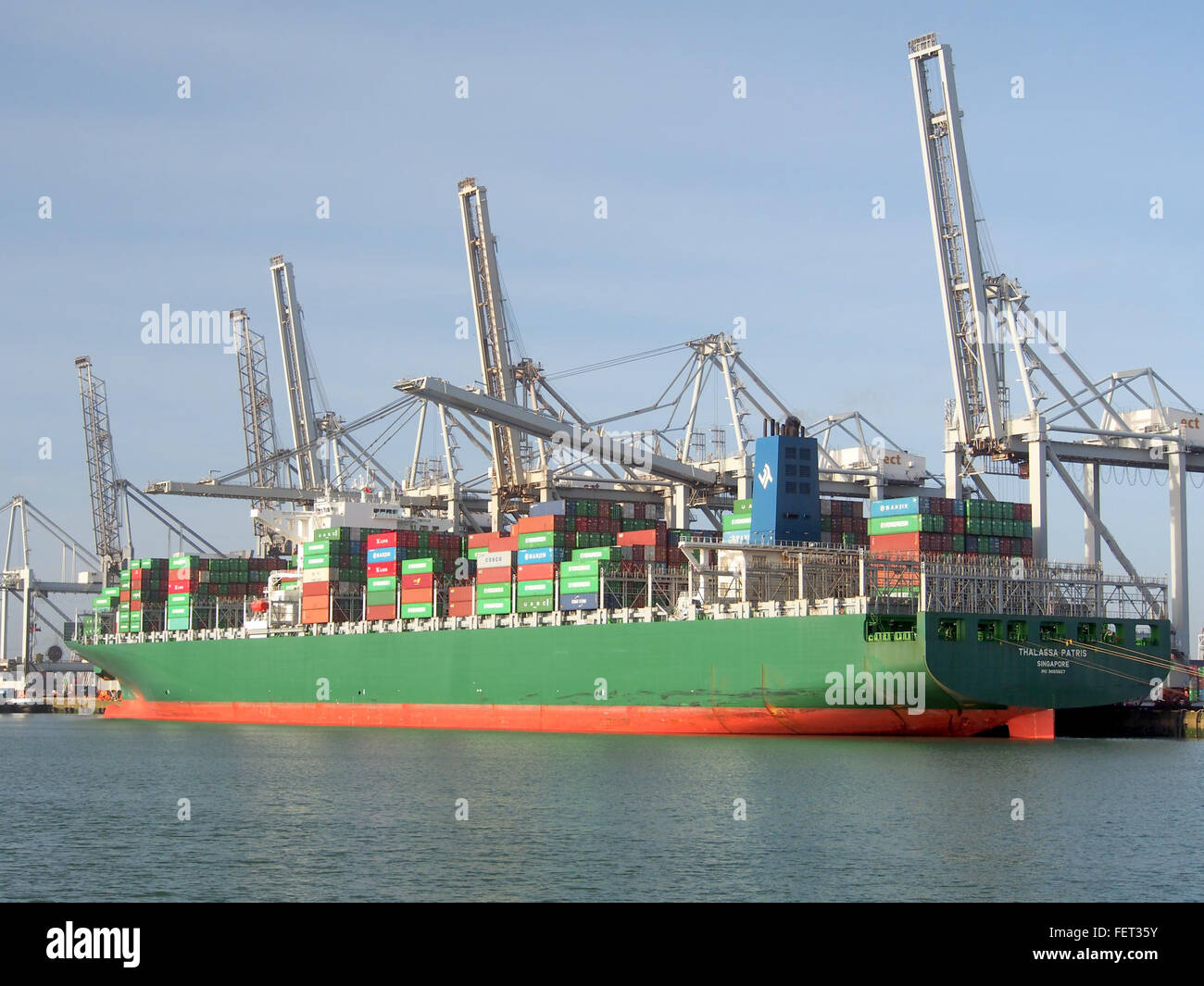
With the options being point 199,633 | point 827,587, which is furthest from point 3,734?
point 827,587

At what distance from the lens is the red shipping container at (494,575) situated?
57375mm

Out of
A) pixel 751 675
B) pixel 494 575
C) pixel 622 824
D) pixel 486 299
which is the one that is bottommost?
pixel 622 824

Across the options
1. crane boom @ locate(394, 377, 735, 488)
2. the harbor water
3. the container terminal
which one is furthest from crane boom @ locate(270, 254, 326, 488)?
the harbor water

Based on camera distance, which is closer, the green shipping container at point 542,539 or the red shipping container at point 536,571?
the red shipping container at point 536,571

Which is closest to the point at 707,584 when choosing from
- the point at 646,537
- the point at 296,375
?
the point at 646,537

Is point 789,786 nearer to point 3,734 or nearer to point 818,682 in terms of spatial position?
point 818,682

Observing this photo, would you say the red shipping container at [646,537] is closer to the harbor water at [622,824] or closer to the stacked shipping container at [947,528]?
the stacked shipping container at [947,528]

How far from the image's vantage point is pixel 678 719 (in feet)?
162

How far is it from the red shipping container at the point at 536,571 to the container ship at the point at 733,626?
124 millimetres

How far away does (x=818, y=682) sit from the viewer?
45.6 m

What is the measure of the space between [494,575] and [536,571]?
271cm

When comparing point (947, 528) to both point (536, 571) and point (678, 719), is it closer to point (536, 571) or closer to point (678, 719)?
point (678, 719)

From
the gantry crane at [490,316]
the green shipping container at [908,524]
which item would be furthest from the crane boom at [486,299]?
the green shipping container at [908,524]
